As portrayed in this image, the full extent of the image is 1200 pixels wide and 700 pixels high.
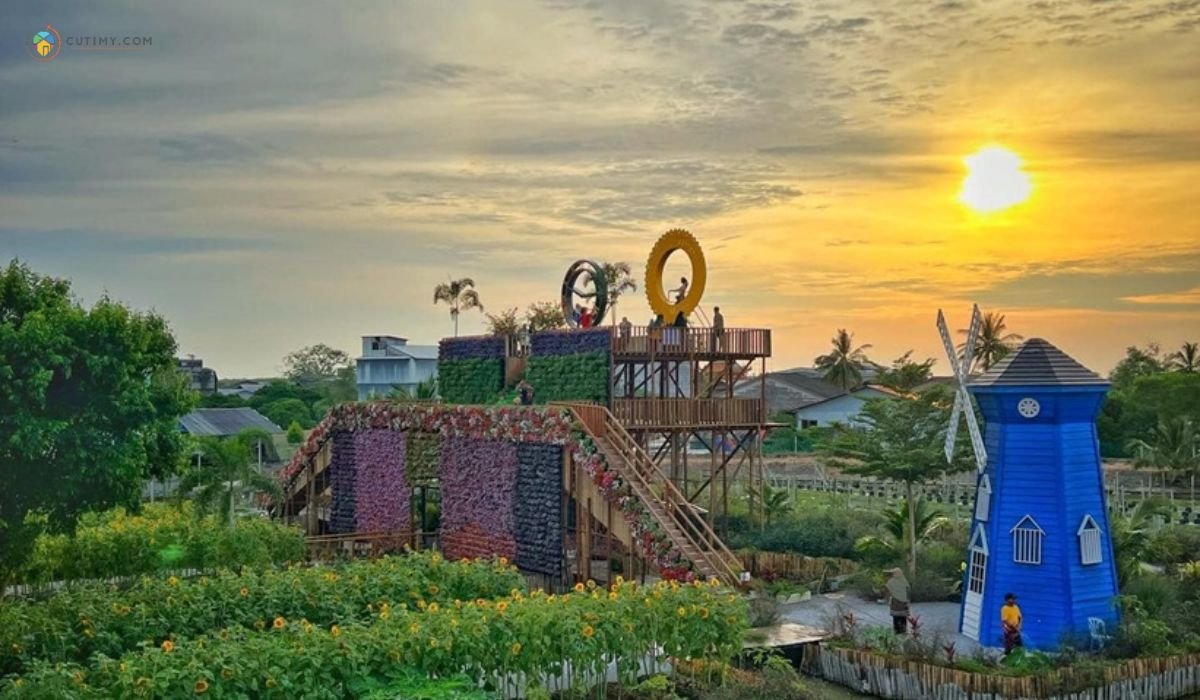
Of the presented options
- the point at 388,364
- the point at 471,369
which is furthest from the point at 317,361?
the point at 471,369

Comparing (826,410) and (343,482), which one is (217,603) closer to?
(343,482)

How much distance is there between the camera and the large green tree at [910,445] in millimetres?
24984

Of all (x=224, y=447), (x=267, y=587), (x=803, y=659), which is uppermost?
(x=224, y=447)

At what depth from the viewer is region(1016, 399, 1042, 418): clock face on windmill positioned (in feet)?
64.4

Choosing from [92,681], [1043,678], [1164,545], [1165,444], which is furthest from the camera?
[1165,444]

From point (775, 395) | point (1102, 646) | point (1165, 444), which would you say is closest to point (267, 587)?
point (1102, 646)

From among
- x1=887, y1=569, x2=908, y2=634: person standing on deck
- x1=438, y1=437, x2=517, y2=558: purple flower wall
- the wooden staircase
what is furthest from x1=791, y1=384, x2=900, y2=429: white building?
x1=887, y1=569, x2=908, y2=634: person standing on deck

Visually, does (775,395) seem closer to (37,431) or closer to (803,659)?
(803,659)

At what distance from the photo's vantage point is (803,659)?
19.1 meters

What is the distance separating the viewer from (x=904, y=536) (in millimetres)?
25453

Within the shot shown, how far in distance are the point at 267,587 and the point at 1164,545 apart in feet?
65.4

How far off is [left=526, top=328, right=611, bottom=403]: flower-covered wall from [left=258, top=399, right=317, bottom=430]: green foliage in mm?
50207

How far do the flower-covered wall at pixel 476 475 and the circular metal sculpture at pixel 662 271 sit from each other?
5.38 m

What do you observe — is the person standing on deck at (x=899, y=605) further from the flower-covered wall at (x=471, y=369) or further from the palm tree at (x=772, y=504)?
the flower-covered wall at (x=471, y=369)
